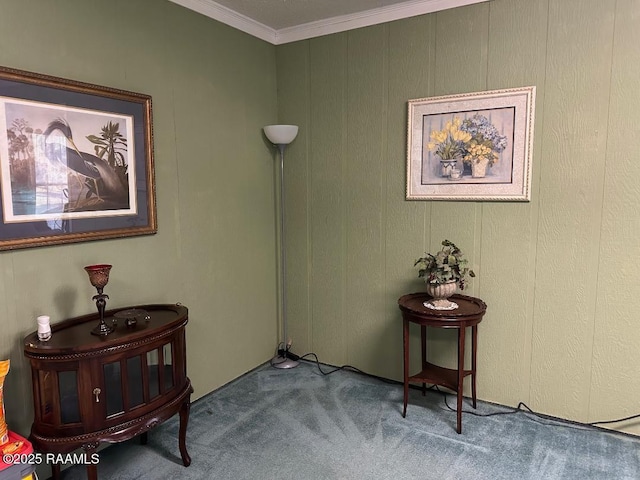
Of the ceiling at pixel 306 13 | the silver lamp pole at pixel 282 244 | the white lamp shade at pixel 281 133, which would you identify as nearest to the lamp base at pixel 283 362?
the silver lamp pole at pixel 282 244

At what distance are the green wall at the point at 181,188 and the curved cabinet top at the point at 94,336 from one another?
0.13 m

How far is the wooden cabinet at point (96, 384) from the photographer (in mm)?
1795

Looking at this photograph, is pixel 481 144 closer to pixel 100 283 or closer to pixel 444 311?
pixel 444 311

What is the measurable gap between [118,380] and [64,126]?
1199 millimetres

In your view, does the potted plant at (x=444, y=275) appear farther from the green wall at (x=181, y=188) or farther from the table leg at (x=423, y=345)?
the green wall at (x=181, y=188)

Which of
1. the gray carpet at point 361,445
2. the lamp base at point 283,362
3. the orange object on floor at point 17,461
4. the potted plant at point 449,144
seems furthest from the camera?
the lamp base at point 283,362

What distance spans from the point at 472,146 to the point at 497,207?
402 millimetres

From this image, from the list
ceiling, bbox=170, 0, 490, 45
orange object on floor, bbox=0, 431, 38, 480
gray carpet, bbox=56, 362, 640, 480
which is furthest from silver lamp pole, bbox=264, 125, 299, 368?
orange object on floor, bbox=0, 431, 38, 480

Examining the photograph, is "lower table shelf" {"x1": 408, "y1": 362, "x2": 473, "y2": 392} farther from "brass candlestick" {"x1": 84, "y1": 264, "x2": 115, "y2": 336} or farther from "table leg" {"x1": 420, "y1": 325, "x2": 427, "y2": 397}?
"brass candlestick" {"x1": 84, "y1": 264, "x2": 115, "y2": 336}

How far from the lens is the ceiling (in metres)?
2.83

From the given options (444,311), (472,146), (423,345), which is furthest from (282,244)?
(472,146)

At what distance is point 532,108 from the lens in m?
2.57

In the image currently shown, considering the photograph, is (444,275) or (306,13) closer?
(444,275)

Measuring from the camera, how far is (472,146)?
9.09ft
